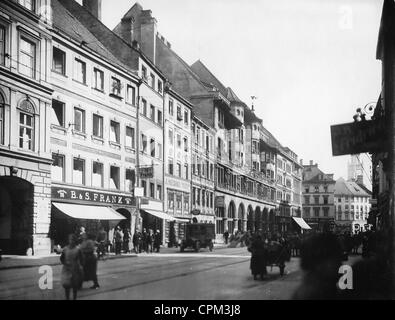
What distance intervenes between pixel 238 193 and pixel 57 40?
4128cm

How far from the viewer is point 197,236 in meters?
32.6

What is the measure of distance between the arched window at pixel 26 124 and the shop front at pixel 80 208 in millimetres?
2137

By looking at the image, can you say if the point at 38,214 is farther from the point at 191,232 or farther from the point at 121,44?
the point at 191,232

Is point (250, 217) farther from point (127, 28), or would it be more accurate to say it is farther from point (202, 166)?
point (127, 28)

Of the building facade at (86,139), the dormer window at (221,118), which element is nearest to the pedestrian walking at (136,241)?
the building facade at (86,139)


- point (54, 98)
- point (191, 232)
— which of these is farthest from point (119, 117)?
point (191, 232)

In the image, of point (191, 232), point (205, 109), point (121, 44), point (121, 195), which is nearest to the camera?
point (121, 195)

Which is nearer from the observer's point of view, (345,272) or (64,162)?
(345,272)

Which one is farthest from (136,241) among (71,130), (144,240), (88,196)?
(71,130)

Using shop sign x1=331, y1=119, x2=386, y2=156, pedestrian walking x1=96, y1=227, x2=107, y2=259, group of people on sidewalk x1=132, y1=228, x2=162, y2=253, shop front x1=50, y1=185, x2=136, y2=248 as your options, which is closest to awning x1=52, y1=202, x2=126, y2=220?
shop front x1=50, y1=185, x2=136, y2=248

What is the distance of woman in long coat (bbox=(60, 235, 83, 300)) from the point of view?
35.1ft

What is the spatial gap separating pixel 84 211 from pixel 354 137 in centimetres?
1130

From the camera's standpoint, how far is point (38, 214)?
1694cm

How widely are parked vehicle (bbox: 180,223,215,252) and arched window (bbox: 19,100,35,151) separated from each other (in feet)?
52.3
